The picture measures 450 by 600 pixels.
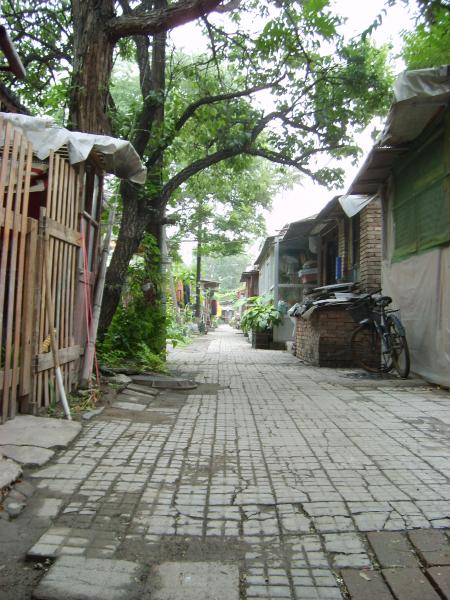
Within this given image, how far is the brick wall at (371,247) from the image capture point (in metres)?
9.66

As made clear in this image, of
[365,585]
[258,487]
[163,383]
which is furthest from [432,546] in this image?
[163,383]

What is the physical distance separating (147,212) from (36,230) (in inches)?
149

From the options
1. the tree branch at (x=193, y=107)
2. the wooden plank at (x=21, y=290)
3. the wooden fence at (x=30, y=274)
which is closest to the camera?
the wooden fence at (x=30, y=274)

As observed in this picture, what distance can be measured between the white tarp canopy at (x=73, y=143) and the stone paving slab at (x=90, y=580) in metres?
3.05

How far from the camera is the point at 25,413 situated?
4.30 meters

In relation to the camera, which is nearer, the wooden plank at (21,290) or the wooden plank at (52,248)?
the wooden plank at (21,290)

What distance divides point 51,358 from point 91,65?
13.3 ft

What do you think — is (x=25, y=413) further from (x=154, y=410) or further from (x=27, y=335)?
(x=154, y=410)

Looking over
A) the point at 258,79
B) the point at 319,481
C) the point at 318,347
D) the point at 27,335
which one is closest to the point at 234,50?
the point at 258,79

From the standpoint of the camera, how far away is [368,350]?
9.49 m

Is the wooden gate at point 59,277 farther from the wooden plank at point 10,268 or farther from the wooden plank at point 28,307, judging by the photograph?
the wooden plank at point 10,268

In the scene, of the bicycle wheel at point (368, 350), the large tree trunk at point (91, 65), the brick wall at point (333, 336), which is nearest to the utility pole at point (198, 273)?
the brick wall at point (333, 336)

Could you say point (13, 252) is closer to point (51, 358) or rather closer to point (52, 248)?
point (52, 248)

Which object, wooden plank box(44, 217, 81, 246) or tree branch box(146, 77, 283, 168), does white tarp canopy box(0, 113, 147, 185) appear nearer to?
wooden plank box(44, 217, 81, 246)
